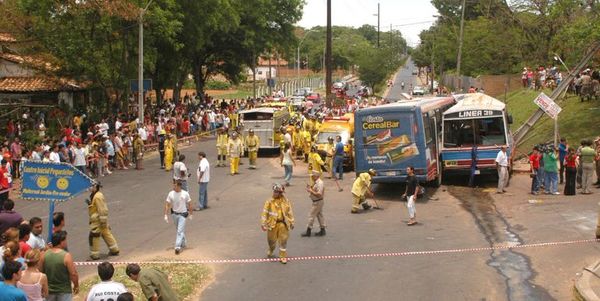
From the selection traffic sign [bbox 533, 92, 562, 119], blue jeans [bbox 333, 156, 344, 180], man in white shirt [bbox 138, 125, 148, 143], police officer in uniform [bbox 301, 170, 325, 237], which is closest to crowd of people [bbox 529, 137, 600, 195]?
traffic sign [bbox 533, 92, 562, 119]

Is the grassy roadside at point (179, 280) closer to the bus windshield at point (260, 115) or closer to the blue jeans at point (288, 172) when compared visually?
the blue jeans at point (288, 172)

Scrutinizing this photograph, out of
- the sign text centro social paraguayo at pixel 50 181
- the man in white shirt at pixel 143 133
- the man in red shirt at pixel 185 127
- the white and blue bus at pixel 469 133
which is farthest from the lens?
the man in red shirt at pixel 185 127

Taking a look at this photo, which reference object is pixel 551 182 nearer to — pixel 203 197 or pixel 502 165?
pixel 502 165

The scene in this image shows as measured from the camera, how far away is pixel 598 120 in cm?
3008

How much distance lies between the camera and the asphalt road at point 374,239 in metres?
12.2

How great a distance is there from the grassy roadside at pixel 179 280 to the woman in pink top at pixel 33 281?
2850mm

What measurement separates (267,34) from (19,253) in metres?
51.4

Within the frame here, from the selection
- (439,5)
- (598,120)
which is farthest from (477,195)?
(439,5)

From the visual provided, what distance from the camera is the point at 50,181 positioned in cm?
1230

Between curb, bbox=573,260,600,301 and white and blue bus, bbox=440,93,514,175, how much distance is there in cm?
1117

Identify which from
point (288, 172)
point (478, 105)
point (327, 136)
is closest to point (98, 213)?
point (288, 172)

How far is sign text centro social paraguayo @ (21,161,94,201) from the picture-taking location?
1216 centimetres

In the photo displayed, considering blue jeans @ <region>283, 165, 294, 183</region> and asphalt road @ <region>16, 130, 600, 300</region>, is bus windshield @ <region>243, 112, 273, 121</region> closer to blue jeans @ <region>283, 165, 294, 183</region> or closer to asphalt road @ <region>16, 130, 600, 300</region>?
asphalt road @ <region>16, 130, 600, 300</region>

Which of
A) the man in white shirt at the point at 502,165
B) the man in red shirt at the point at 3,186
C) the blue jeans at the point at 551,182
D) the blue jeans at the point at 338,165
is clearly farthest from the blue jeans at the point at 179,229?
the blue jeans at the point at 551,182
